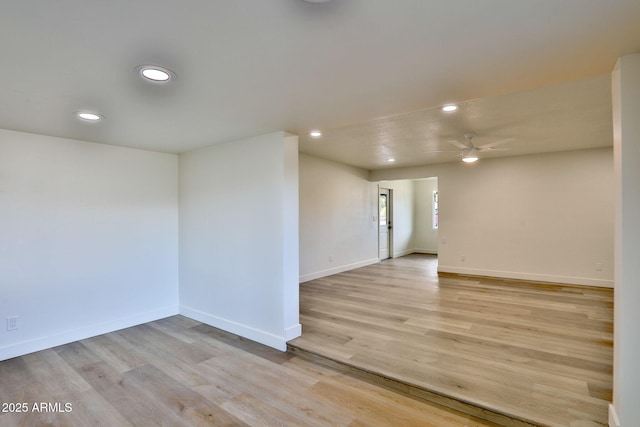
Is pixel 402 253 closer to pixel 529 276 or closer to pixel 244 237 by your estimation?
pixel 529 276

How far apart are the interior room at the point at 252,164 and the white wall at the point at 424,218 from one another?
3892mm

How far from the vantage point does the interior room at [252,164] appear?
5.02 feet

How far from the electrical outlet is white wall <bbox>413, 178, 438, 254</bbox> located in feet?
31.3

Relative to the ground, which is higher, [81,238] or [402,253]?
[81,238]

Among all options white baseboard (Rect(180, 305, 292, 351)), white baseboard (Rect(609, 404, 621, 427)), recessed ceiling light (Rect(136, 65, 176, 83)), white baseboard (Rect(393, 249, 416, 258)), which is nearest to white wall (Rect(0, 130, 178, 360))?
white baseboard (Rect(180, 305, 292, 351))

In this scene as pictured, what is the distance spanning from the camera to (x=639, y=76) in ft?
5.71

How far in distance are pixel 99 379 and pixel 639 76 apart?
4.39m

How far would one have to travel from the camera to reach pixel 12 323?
3150 millimetres

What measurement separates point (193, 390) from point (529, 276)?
6060 millimetres

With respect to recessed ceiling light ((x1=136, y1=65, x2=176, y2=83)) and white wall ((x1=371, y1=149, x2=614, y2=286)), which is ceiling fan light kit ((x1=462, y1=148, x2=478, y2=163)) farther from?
recessed ceiling light ((x1=136, y1=65, x2=176, y2=83))

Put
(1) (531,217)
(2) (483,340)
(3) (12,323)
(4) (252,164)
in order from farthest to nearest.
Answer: (1) (531,217) → (4) (252,164) → (2) (483,340) → (3) (12,323)

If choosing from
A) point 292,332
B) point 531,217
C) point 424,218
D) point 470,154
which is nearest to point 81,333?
point 292,332

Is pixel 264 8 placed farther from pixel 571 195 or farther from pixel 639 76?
pixel 571 195

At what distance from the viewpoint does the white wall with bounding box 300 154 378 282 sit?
5895 millimetres
